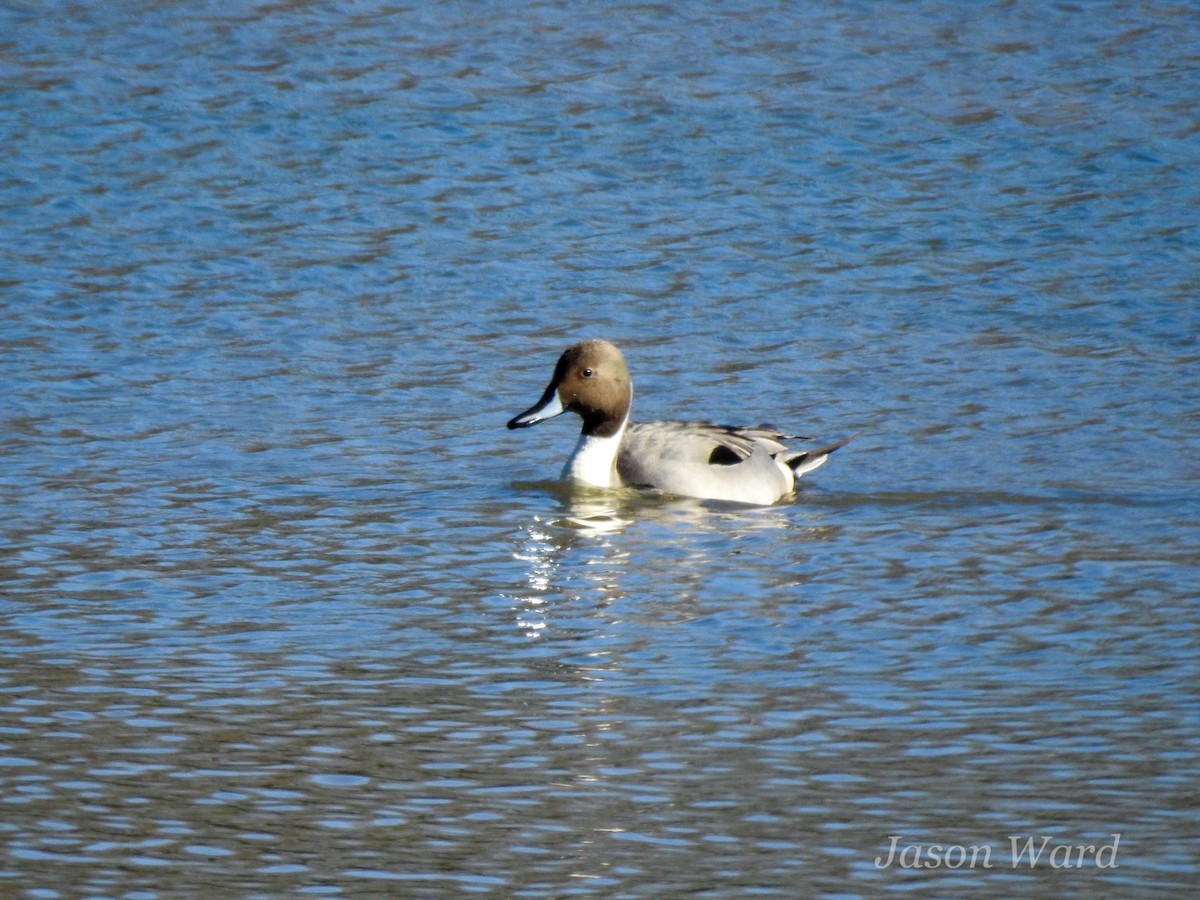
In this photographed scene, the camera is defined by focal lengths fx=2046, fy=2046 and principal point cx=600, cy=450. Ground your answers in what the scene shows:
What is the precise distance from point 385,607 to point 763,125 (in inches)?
435

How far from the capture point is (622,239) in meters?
16.2

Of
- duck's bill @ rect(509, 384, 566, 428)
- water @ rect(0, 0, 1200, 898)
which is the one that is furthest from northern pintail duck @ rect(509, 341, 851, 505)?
water @ rect(0, 0, 1200, 898)

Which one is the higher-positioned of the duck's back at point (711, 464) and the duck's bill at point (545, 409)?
the duck's bill at point (545, 409)

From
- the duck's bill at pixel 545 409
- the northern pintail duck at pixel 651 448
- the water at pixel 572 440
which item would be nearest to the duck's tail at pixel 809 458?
the northern pintail duck at pixel 651 448

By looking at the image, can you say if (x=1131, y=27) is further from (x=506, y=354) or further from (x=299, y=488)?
(x=299, y=488)

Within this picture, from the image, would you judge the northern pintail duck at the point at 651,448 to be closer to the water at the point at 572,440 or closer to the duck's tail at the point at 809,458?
the duck's tail at the point at 809,458

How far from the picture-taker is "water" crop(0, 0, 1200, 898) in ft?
20.4

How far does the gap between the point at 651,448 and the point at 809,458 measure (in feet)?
2.97

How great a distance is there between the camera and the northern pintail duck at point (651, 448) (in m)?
11.0

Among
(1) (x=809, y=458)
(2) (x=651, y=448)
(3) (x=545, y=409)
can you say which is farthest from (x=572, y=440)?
(1) (x=809, y=458)

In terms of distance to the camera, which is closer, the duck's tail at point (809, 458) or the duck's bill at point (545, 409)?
the duck's tail at point (809, 458)

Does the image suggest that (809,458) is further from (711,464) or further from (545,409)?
(545,409)

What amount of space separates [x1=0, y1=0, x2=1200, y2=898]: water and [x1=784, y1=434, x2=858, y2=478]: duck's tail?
0.14m

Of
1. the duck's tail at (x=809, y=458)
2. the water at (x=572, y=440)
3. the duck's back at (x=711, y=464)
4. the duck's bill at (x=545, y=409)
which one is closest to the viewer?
the water at (x=572, y=440)
